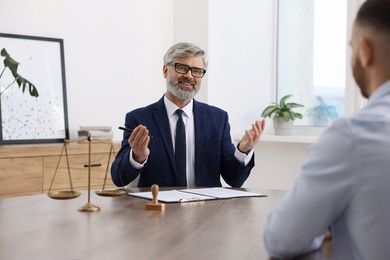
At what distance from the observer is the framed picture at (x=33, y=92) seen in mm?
4570

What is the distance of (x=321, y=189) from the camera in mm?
1339

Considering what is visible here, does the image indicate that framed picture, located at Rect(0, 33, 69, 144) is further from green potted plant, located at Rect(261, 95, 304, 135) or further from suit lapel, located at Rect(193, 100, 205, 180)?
green potted plant, located at Rect(261, 95, 304, 135)

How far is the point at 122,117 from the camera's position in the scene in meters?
5.43

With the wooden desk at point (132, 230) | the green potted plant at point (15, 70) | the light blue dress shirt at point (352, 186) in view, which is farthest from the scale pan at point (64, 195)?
the green potted plant at point (15, 70)

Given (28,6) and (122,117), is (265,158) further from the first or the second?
(28,6)

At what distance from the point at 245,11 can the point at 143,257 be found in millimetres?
4558

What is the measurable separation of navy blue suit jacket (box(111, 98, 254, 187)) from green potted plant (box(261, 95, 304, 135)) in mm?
2082

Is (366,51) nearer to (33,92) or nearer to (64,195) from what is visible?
(64,195)

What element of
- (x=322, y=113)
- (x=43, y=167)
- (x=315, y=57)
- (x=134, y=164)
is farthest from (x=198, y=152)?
(x=315, y=57)

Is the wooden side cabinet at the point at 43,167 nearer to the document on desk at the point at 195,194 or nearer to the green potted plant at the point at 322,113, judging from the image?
the document on desk at the point at 195,194

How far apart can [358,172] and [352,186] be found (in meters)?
0.04

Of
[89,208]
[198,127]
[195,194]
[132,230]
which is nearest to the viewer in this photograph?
[132,230]

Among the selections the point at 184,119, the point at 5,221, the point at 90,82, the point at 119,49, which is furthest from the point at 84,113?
the point at 5,221

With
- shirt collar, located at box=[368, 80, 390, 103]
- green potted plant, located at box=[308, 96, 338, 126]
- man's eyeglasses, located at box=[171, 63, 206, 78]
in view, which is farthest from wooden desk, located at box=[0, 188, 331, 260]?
green potted plant, located at box=[308, 96, 338, 126]
